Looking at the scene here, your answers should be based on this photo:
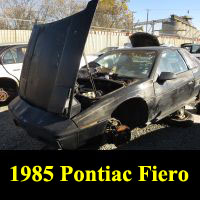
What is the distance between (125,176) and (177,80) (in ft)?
7.25

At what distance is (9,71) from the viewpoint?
19.4 feet

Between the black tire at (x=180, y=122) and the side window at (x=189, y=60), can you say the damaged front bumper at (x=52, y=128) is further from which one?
the side window at (x=189, y=60)

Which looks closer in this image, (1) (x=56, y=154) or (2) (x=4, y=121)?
(1) (x=56, y=154)

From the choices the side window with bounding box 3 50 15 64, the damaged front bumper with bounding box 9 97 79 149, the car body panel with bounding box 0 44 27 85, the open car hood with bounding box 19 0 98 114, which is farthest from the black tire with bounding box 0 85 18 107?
the damaged front bumper with bounding box 9 97 79 149

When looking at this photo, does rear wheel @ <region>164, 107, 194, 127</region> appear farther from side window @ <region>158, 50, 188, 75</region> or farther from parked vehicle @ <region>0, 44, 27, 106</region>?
parked vehicle @ <region>0, 44, 27, 106</region>

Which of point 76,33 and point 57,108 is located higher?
point 76,33

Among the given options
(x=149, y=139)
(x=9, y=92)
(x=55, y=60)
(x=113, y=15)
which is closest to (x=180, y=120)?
(x=149, y=139)

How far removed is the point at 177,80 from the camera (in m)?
4.19

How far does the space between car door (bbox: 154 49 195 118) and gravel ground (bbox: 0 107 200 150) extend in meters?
0.44

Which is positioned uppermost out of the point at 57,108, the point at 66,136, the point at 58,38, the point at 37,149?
the point at 58,38

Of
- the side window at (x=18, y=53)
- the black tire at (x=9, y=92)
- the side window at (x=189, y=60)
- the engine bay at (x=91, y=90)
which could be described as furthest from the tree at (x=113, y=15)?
the engine bay at (x=91, y=90)

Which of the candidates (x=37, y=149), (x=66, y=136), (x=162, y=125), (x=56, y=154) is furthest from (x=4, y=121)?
(x=162, y=125)

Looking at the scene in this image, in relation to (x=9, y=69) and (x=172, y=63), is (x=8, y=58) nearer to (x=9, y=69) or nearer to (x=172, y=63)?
(x=9, y=69)

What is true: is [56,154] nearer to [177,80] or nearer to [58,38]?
[58,38]
